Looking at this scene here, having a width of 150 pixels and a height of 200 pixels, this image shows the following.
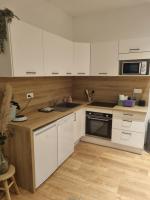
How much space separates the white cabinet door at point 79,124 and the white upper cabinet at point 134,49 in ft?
4.23

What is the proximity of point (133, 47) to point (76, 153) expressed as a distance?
7.17ft

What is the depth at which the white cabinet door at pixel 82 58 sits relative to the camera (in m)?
3.05

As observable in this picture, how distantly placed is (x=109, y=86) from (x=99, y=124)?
2.90ft

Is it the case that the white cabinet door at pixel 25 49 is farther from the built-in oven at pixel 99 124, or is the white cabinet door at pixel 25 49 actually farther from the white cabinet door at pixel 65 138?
the built-in oven at pixel 99 124

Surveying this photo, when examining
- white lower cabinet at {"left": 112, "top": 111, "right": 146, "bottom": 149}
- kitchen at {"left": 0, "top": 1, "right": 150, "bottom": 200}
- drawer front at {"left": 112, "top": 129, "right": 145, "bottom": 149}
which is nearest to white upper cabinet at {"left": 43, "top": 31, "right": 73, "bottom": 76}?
kitchen at {"left": 0, "top": 1, "right": 150, "bottom": 200}

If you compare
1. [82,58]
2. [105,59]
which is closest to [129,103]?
[105,59]

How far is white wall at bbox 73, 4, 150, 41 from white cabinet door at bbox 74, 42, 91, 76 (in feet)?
1.45

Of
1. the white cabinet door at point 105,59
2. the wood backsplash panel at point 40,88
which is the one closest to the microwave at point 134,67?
the white cabinet door at point 105,59

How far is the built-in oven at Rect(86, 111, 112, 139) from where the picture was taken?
294 cm

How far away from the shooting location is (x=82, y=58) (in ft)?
10.1

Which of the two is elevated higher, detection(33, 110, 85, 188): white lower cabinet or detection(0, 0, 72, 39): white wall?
detection(0, 0, 72, 39): white wall

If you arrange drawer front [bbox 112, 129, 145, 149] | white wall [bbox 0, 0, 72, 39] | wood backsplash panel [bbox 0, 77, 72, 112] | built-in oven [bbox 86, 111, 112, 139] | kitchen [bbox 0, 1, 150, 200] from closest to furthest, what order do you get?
kitchen [bbox 0, 1, 150, 200], white wall [bbox 0, 0, 72, 39], wood backsplash panel [bbox 0, 77, 72, 112], drawer front [bbox 112, 129, 145, 149], built-in oven [bbox 86, 111, 112, 139]

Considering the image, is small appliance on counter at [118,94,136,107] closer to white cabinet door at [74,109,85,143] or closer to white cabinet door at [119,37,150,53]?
white cabinet door at [74,109,85,143]

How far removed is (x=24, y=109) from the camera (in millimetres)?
2348
